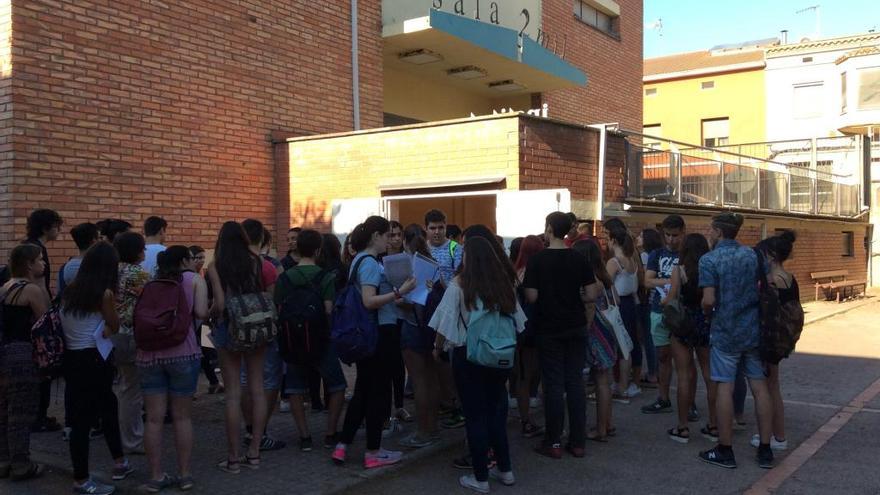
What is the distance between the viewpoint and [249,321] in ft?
15.9

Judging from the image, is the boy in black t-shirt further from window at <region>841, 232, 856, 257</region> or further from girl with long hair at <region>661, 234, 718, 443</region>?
window at <region>841, 232, 856, 257</region>

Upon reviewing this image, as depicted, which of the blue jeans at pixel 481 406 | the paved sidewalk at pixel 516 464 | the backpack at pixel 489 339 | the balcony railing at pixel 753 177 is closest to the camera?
the backpack at pixel 489 339

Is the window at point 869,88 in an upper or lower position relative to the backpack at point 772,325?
upper

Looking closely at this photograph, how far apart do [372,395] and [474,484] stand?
97cm

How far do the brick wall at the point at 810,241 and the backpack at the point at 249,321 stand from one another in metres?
9.00

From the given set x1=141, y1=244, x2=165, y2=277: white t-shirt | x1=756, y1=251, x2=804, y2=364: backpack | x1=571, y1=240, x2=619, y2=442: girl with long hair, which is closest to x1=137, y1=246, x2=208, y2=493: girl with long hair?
x1=141, y1=244, x2=165, y2=277: white t-shirt

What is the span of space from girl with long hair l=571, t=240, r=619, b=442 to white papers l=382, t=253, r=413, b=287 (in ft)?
4.69

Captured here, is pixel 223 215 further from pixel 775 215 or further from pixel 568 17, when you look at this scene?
pixel 775 215

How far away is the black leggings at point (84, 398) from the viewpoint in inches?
184

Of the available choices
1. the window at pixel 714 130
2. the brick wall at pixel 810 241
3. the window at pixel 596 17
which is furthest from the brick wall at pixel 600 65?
the window at pixel 714 130

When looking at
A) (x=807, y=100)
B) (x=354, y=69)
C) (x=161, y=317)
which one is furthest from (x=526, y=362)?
(x=807, y=100)

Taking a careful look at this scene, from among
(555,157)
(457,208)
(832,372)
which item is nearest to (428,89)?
(457,208)

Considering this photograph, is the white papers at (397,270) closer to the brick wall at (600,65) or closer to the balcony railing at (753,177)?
the balcony railing at (753,177)

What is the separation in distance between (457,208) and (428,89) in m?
3.58
